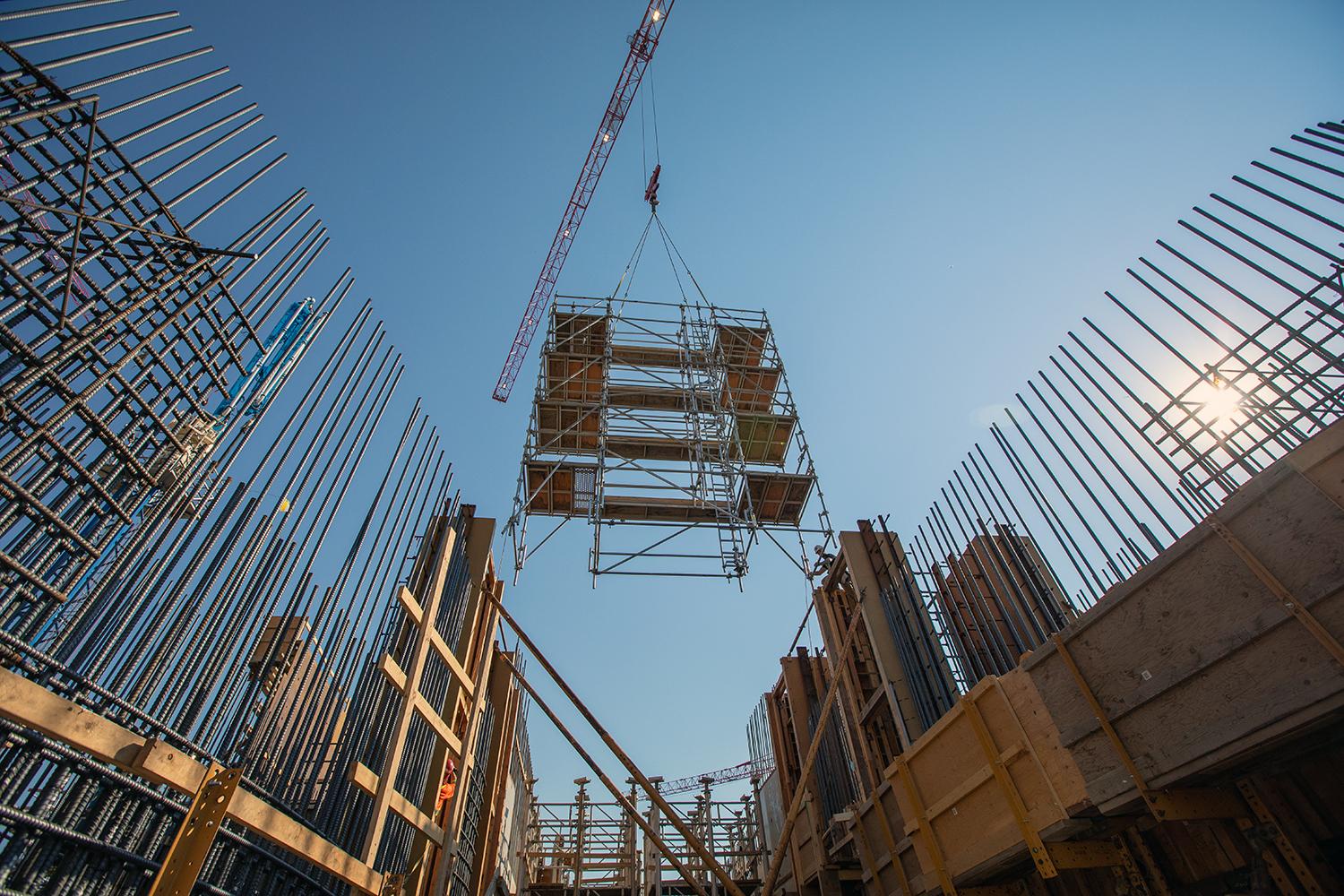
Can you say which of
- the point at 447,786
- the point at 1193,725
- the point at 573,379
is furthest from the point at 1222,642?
the point at 573,379

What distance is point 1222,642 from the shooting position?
3.33m

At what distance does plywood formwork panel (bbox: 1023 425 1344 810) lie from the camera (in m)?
3.00

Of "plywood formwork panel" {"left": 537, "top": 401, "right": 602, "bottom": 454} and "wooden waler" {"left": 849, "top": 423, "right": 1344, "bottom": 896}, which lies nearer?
"wooden waler" {"left": 849, "top": 423, "right": 1344, "bottom": 896}

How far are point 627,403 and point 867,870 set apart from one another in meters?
12.4

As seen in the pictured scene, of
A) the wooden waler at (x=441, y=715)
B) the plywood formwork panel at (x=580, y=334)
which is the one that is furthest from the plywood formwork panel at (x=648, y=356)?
the wooden waler at (x=441, y=715)

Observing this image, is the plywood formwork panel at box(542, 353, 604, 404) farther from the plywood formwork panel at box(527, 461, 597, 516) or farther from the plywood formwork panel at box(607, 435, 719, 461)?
the plywood formwork panel at box(527, 461, 597, 516)

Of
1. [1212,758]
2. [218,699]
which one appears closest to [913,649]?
[1212,758]

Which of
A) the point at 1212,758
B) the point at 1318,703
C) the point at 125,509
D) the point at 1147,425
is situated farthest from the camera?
the point at 1147,425

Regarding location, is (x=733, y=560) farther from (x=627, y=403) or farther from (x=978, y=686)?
(x=978, y=686)

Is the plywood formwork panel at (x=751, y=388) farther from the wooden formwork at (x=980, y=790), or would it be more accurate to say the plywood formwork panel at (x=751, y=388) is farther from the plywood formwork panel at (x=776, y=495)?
the wooden formwork at (x=980, y=790)

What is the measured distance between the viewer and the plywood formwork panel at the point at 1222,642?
300 centimetres

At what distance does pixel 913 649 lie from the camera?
7.44 meters

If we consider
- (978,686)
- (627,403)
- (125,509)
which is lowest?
(978,686)

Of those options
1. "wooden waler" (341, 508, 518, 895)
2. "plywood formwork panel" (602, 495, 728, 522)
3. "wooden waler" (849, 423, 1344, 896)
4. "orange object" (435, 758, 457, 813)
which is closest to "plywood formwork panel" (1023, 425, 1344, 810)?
"wooden waler" (849, 423, 1344, 896)
